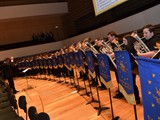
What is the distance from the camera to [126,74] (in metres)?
2.62

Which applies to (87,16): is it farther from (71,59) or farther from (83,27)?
(71,59)

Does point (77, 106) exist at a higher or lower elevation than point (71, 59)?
lower

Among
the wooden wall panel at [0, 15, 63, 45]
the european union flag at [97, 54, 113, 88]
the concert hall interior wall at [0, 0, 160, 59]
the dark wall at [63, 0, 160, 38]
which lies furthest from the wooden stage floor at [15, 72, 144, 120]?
the wooden wall panel at [0, 15, 63, 45]

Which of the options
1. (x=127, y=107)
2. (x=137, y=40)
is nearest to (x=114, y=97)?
(x=127, y=107)

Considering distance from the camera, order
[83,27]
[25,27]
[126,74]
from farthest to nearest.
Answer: [25,27]
[83,27]
[126,74]

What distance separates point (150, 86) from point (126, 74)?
91cm

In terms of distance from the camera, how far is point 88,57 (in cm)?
451

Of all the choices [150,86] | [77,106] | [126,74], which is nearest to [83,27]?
[77,106]

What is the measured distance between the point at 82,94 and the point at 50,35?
1106cm

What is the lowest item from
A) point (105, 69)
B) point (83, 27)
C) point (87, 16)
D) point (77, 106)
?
point (77, 106)

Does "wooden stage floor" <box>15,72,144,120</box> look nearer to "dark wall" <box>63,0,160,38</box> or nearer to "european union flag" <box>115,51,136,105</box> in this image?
"european union flag" <box>115,51,136,105</box>

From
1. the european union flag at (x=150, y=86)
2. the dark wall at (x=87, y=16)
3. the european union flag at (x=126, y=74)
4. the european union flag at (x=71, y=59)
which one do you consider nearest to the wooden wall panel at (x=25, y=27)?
the dark wall at (x=87, y=16)

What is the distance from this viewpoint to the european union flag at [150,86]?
62.0 inches

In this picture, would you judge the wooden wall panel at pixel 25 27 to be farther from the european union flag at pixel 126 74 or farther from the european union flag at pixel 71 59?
the european union flag at pixel 126 74
